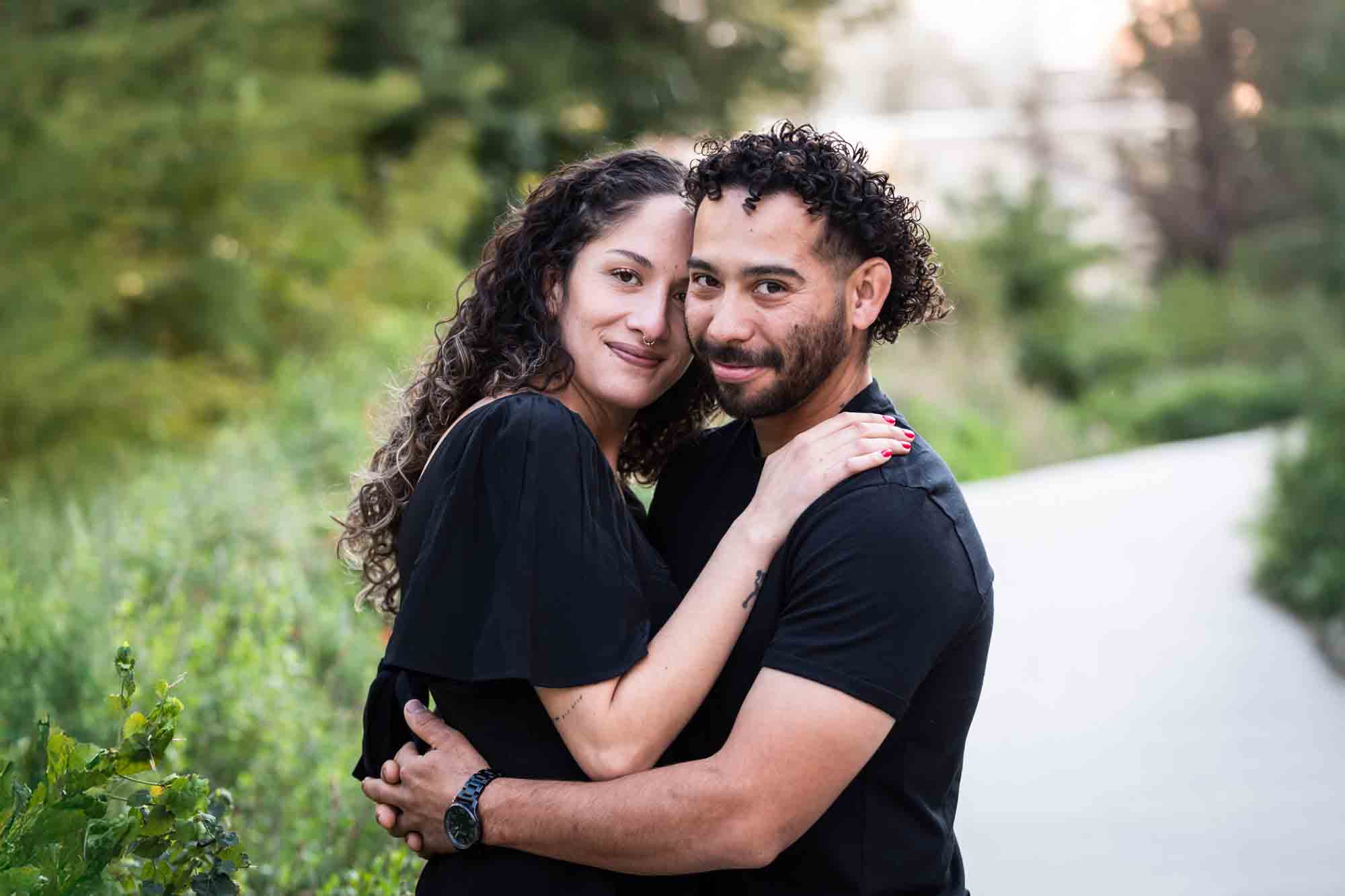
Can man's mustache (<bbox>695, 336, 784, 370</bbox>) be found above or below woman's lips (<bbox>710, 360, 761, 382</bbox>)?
above

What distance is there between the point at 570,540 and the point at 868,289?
804 mm

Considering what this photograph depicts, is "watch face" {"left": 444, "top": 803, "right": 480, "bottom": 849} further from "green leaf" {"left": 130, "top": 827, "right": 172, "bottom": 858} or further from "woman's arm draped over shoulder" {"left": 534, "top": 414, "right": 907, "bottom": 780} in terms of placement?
"green leaf" {"left": 130, "top": 827, "right": 172, "bottom": 858}

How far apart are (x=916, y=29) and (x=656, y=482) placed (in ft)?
118

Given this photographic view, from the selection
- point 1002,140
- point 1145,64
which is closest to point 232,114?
point 1145,64

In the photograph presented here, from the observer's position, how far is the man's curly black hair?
8.73 ft

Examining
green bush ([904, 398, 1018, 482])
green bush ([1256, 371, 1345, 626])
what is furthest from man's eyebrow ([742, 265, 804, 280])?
green bush ([904, 398, 1018, 482])

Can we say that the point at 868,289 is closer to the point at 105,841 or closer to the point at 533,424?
the point at 533,424

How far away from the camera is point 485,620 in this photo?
2.46 metres

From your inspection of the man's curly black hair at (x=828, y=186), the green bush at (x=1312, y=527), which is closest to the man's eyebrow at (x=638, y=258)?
the man's curly black hair at (x=828, y=186)

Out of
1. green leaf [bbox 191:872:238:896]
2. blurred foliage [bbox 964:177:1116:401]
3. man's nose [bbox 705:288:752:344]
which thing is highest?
blurred foliage [bbox 964:177:1116:401]

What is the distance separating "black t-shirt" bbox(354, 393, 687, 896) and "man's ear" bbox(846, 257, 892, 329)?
1.94 feet

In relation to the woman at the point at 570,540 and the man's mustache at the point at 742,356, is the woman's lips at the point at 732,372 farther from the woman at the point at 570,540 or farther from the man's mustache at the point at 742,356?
the woman at the point at 570,540

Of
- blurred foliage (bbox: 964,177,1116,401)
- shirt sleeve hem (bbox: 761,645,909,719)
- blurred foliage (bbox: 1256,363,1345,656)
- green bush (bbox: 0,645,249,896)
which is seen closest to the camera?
green bush (bbox: 0,645,249,896)

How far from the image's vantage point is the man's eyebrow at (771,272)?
266 cm
